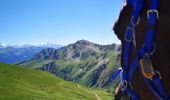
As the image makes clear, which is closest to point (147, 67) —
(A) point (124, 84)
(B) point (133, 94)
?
(B) point (133, 94)

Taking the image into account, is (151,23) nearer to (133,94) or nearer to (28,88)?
(133,94)

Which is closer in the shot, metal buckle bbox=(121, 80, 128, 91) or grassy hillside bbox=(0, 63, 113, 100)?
metal buckle bbox=(121, 80, 128, 91)

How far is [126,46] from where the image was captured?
3.53 m

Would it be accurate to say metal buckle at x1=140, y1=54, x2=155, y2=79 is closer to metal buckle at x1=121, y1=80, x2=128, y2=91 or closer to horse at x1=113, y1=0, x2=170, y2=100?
horse at x1=113, y1=0, x2=170, y2=100

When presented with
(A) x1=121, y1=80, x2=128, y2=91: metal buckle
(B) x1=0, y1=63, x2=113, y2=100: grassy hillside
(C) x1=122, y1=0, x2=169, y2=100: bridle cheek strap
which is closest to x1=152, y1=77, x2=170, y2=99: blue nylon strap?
(C) x1=122, y1=0, x2=169, y2=100: bridle cheek strap

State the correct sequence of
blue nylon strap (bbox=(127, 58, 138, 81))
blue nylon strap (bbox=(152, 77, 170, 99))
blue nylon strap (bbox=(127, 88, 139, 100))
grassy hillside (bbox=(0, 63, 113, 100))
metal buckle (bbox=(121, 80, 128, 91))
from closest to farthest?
1. blue nylon strap (bbox=(152, 77, 170, 99))
2. blue nylon strap (bbox=(127, 58, 138, 81))
3. blue nylon strap (bbox=(127, 88, 139, 100))
4. metal buckle (bbox=(121, 80, 128, 91))
5. grassy hillside (bbox=(0, 63, 113, 100))

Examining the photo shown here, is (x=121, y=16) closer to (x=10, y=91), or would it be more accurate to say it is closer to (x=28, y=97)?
(x=28, y=97)

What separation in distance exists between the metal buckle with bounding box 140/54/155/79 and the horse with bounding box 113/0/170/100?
49 millimetres

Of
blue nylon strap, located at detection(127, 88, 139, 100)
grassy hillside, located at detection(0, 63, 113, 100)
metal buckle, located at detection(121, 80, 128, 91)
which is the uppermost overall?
metal buckle, located at detection(121, 80, 128, 91)

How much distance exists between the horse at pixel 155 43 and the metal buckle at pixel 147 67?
0.16 ft

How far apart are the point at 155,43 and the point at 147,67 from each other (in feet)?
0.83

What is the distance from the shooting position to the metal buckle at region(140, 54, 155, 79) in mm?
3002

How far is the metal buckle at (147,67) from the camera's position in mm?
3002

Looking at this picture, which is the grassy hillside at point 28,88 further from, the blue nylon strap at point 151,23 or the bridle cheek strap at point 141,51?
the blue nylon strap at point 151,23
